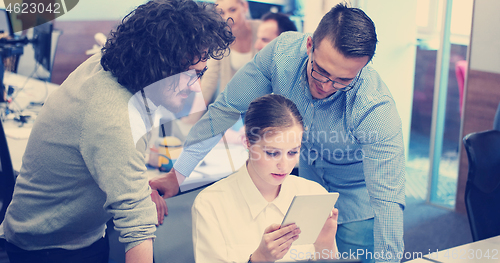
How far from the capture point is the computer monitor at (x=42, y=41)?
254 centimetres

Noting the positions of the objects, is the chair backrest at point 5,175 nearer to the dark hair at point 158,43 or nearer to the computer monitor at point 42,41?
the dark hair at point 158,43

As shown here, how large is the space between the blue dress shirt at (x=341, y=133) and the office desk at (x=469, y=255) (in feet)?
0.47

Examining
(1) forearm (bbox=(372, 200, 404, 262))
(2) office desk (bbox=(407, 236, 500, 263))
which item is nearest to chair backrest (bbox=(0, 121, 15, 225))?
(1) forearm (bbox=(372, 200, 404, 262))

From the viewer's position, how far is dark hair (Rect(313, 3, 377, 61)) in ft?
3.68

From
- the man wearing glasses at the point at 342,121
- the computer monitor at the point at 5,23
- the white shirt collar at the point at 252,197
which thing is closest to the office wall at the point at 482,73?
the man wearing glasses at the point at 342,121

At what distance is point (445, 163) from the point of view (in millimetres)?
4086

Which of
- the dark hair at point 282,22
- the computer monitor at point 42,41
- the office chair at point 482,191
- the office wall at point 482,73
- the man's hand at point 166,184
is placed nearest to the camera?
the man's hand at point 166,184

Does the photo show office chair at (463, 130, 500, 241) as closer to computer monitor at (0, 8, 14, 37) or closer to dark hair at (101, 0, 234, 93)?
dark hair at (101, 0, 234, 93)

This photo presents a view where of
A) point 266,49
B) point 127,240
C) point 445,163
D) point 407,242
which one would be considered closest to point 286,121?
point 266,49

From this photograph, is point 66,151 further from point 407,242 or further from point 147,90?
point 407,242

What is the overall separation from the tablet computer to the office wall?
8.03 ft

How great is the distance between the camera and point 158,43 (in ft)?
3.01

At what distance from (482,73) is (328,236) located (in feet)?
7.86

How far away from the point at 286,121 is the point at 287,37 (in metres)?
0.38
